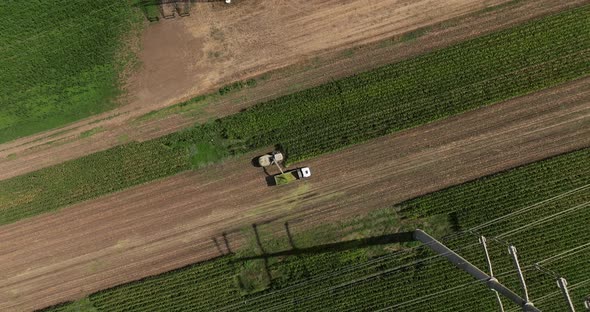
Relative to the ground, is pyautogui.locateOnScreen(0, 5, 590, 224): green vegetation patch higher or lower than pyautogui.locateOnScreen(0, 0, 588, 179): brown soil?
lower

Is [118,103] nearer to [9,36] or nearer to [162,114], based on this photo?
[162,114]

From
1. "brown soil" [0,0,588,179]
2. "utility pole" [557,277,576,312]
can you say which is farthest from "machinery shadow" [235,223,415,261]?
"brown soil" [0,0,588,179]

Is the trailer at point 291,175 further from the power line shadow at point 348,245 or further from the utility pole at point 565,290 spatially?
the utility pole at point 565,290

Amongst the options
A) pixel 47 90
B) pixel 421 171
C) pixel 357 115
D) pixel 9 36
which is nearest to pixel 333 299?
pixel 421 171

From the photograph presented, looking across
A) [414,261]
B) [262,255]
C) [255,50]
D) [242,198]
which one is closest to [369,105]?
[255,50]

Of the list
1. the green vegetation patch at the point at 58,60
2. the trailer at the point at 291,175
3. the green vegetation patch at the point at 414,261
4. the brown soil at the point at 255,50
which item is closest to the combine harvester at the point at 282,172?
the trailer at the point at 291,175

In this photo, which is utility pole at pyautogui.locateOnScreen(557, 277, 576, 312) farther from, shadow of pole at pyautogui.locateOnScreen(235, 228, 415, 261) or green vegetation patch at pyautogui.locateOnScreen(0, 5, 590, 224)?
green vegetation patch at pyautogui.locateOnScreen(0, 5, 590, 224)
